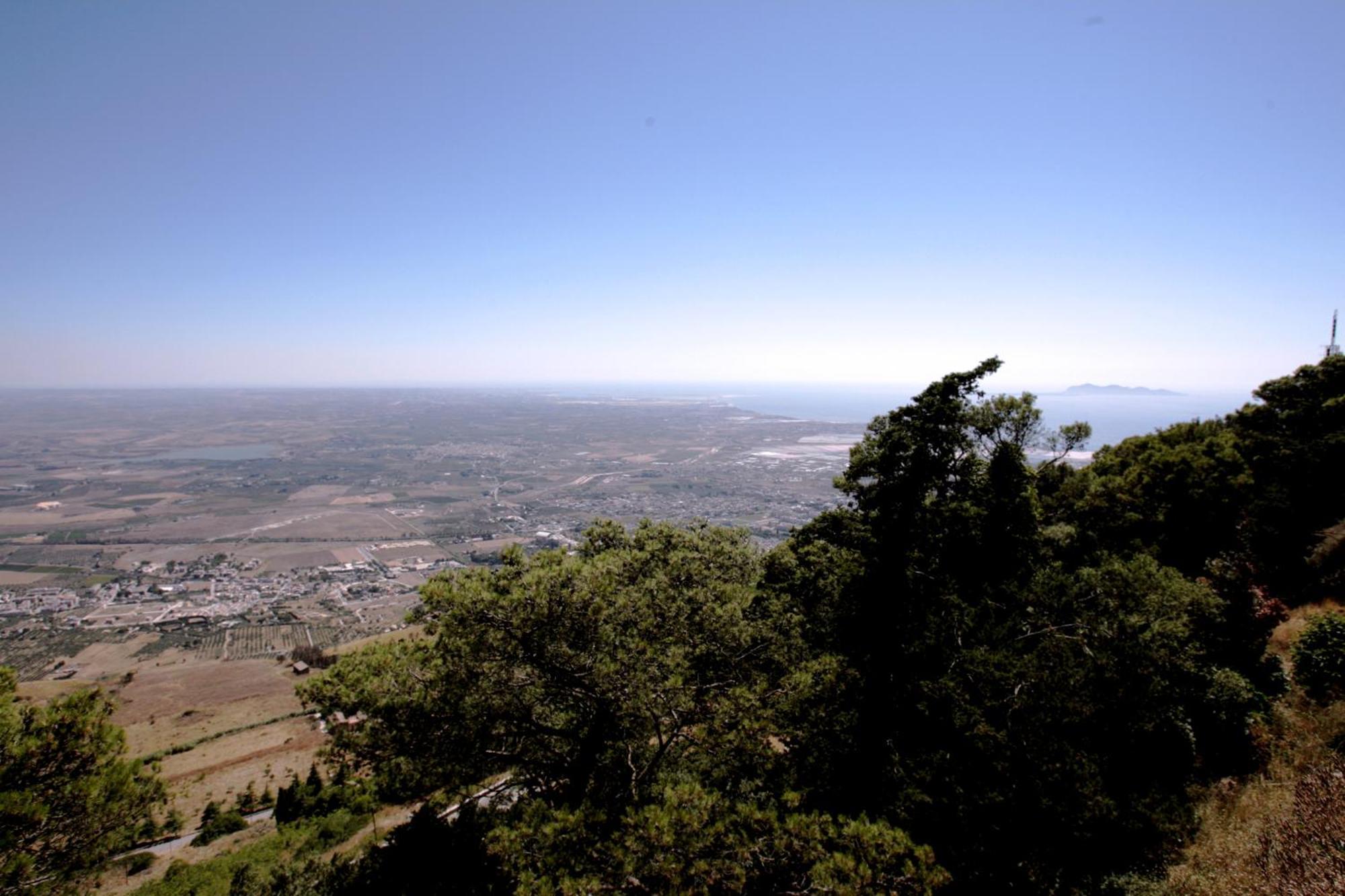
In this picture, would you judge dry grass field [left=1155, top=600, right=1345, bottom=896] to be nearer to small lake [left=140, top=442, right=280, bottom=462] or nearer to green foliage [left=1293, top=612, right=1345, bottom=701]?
green foliage [left=1293, top=612, right=1345, bottom=701]

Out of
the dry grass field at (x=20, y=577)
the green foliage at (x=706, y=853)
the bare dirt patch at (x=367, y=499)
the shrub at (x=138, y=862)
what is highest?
the green foliage at (x=706, y=853)

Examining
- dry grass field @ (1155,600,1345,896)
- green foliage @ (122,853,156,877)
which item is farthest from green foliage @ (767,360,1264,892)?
green foliage @ (122,853,156,877)

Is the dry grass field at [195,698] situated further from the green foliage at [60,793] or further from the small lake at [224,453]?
the small lake at [224,453]

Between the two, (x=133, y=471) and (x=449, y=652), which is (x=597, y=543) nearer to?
(x=449, y=652)

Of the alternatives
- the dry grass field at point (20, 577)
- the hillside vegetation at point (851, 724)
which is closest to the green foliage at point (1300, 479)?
the hillside vegetation at point (851, 724)

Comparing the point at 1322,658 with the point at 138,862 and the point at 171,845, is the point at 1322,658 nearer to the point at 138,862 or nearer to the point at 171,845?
the point at 138,862

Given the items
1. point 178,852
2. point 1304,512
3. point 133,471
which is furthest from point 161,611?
point 133,471
